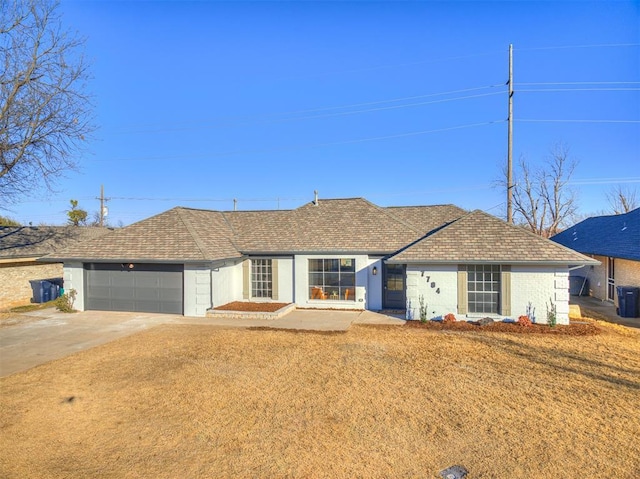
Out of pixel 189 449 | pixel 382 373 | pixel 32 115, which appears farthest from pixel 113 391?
pixel 32 115

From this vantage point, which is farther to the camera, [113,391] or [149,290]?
[149,290]

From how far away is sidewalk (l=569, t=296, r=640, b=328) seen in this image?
44.5 feet

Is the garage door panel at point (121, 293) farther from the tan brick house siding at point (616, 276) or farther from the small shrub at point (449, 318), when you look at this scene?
the tan brick house siding at point (616, 276)

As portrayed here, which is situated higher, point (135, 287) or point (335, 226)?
point (335, 226)

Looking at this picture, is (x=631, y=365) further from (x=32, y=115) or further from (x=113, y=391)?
(x=32, y=115)

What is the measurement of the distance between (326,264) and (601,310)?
1162 centimetres

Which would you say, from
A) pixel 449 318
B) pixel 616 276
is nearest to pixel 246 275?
pixel 449 318

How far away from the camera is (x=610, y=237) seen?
1866 centimetres

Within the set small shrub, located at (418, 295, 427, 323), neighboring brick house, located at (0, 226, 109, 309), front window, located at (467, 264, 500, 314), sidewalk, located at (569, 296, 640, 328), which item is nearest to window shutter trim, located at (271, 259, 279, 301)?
small shrub, located at (418, 295, 427, 323)

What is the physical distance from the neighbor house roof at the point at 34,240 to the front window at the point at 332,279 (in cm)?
1422

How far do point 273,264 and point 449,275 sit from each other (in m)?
7.75

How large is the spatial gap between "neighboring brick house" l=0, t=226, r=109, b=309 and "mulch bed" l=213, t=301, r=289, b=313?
9.44 metres

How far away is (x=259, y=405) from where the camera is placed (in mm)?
6762

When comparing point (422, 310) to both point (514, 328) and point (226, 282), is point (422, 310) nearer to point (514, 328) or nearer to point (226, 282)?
point (514, 328)
